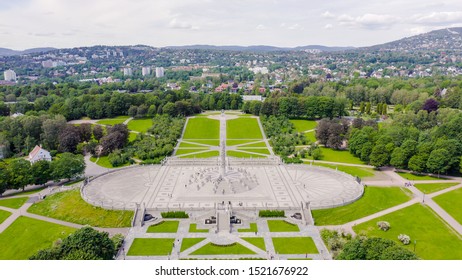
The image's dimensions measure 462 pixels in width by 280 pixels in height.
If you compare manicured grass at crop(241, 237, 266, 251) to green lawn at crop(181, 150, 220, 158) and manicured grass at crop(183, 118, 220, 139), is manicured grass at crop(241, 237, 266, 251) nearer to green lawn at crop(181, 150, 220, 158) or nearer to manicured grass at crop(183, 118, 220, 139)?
green lawn at crop(181, 150, 220, 158)

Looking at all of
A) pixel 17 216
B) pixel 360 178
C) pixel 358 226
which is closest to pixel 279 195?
pixel 358 226

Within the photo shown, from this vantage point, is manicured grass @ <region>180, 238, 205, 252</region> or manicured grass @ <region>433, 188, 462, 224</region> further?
manicured grass @ <region>433, 188, 462, 224</region>

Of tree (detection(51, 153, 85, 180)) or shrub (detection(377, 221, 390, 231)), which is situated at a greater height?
tree (detection(51, 153, 85, 180))

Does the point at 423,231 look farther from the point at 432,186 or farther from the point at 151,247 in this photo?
the point at 151,247

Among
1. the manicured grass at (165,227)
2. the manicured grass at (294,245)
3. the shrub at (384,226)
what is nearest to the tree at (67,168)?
the manicured grass at (165,227)

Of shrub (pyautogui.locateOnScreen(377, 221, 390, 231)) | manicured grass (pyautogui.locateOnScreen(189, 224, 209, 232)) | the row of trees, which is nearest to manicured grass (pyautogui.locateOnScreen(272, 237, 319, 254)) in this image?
manicured grass (pyautogui.locateOnScreen(189, 224, 209, 232))

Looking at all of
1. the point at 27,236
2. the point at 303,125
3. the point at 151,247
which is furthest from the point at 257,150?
the point at 27,236

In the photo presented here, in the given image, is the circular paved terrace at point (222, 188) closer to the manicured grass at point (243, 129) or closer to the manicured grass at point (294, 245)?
the manicured grass at point (294, 245)
